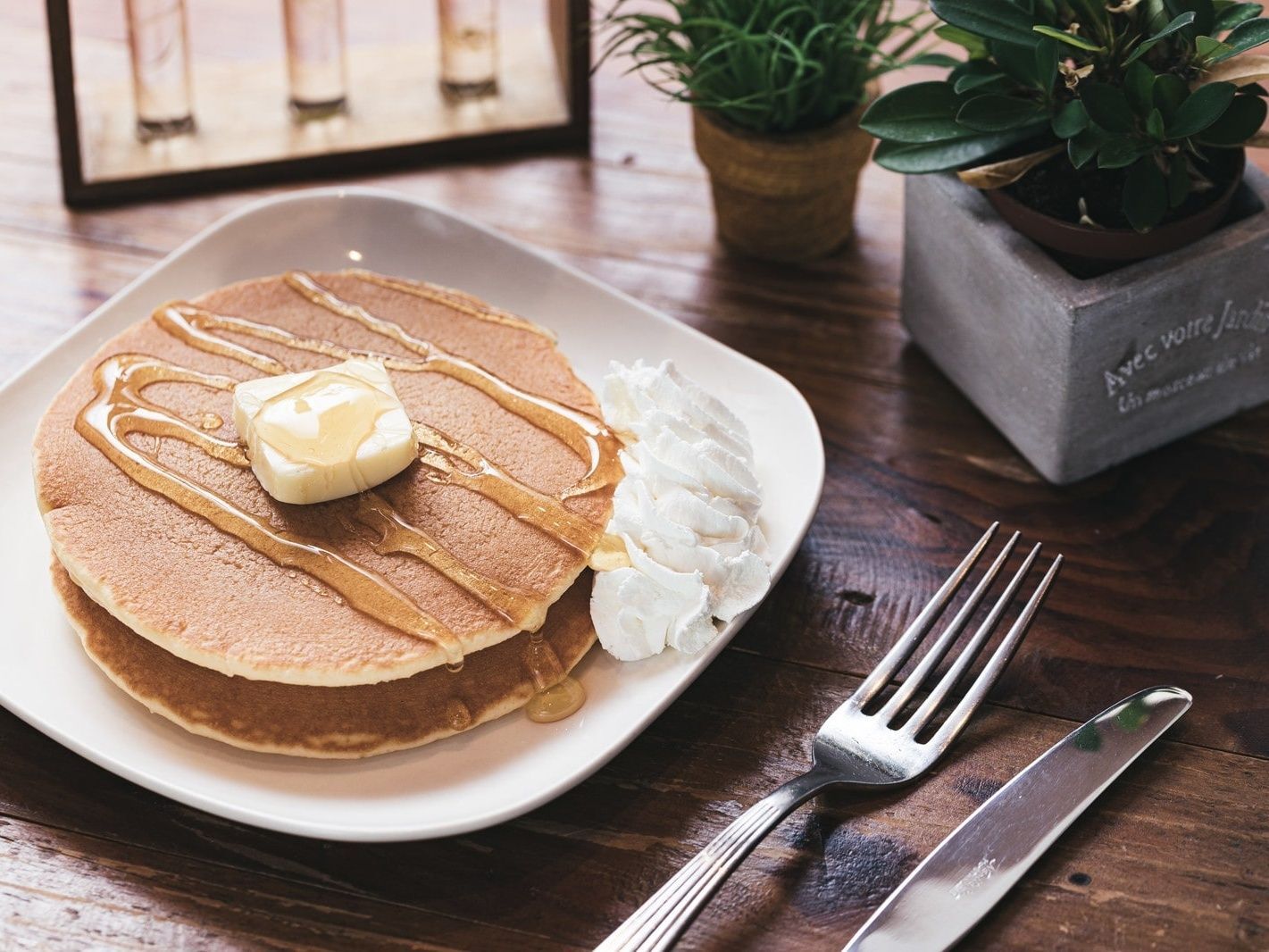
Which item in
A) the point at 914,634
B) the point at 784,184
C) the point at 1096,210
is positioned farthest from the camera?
the point at 784,184

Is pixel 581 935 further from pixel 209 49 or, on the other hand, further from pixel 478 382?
pixel 209 49

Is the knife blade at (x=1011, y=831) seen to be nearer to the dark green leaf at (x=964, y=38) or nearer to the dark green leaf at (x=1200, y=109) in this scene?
the dark green leaf at (x=1200, y=109)

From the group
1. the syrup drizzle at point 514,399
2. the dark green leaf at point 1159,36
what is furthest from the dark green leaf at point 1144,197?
the syrup drizzle at point 514,399

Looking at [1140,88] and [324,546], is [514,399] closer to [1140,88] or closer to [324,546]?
[324,546]

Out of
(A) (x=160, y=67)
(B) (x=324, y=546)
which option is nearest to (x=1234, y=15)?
(B) (x=324, y=546)

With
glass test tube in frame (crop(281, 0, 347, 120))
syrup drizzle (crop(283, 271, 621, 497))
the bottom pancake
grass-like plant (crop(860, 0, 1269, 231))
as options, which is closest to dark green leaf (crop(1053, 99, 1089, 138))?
grass-like plant (crop(860, 0, 1269, 231))

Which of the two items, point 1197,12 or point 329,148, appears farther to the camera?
point 329,148
